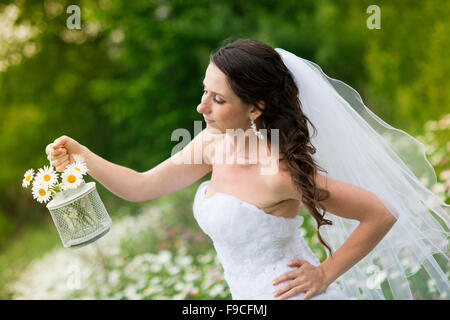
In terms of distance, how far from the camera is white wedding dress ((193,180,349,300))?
206cm

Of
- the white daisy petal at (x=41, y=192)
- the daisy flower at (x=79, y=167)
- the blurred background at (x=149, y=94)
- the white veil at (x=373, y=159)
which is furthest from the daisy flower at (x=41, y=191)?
the blurred background at (x=149, y=94)

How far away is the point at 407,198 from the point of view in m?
2.28

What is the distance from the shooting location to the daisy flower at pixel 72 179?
6.61 feet

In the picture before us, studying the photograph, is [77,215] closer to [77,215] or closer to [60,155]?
[77,215]

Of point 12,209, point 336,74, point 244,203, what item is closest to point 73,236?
point 244,203

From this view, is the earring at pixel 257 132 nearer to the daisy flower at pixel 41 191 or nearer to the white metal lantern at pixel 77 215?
the white metal lantern at pixel 77 215

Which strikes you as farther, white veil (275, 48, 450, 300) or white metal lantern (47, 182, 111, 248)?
white veil (275, 48, 450, 300)

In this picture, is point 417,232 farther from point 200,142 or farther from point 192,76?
point 192,76

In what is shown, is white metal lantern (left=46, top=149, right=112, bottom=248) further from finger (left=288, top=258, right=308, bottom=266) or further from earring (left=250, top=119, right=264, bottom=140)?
finger (left=288, top=258, right=308, bottom=266)

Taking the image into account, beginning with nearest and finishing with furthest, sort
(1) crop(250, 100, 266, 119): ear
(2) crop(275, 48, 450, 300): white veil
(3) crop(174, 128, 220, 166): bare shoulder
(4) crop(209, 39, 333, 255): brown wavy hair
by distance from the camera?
(4) crop(209, 39, 333, 255): brown wavy hair, (1) crop(250, 100, 266, 119): ear, (2) crop(275, 48, 450, 300): white veil, (3) crop(174, 128, 220, 166): bare shoulder

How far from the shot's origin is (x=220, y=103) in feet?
6.64

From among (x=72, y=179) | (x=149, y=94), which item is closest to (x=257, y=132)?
(x=72, y=179)

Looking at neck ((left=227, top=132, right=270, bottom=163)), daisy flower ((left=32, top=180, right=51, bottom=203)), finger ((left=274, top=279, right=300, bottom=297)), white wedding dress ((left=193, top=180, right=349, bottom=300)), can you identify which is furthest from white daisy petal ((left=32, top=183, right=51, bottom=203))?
finger ((left=274, top=279, right=300, bottom=297))

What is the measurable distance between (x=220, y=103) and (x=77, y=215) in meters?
0.76
